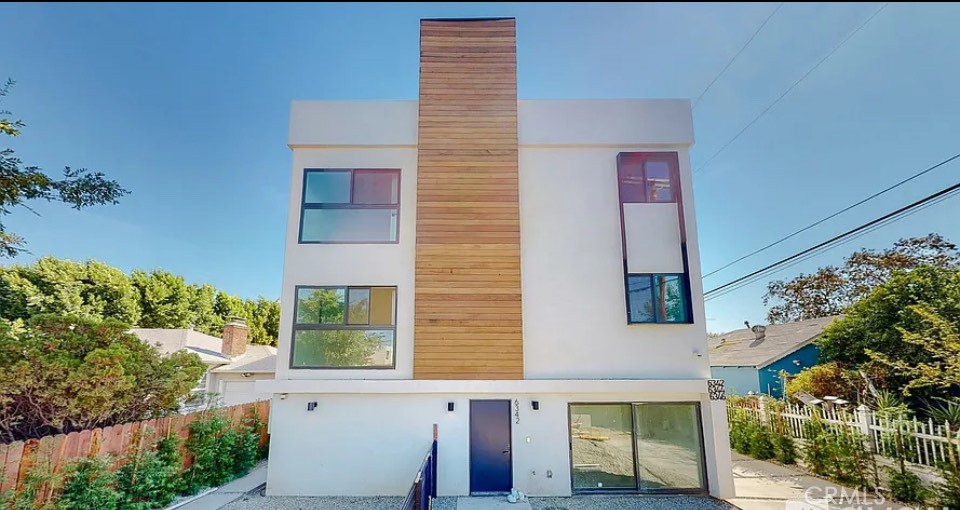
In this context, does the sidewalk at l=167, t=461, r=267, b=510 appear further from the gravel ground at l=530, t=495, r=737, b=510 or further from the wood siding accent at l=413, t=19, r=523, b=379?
the gravel ground at l=530, t=495, r=737, b=510

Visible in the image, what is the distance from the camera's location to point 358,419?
7859mm

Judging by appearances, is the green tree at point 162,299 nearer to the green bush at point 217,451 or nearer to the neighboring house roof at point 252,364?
the neighboring house roof at point 252,364

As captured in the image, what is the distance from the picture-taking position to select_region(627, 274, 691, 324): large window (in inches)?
320

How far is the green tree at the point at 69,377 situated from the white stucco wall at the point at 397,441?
7.50ft

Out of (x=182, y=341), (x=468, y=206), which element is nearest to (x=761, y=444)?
(x=468, y=206)

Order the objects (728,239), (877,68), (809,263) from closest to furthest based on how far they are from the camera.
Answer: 1. (877,68)
2. (728,239)
3. (809,263)

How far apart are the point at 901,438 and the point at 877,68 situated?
289 inches

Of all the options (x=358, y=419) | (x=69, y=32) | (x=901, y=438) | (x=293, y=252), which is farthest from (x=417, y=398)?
(x=901, y=438)

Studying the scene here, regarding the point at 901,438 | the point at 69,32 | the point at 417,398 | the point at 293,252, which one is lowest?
the point at 901,438

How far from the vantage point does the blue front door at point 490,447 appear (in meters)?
7.70

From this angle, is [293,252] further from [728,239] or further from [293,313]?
[728,239]

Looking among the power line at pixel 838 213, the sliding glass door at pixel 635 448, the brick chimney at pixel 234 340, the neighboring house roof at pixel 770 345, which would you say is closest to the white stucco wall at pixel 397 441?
the sliding glass door at pixel 635 448

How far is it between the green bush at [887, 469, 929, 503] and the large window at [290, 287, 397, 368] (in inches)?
321

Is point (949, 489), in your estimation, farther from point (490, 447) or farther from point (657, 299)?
point (490, 447)
